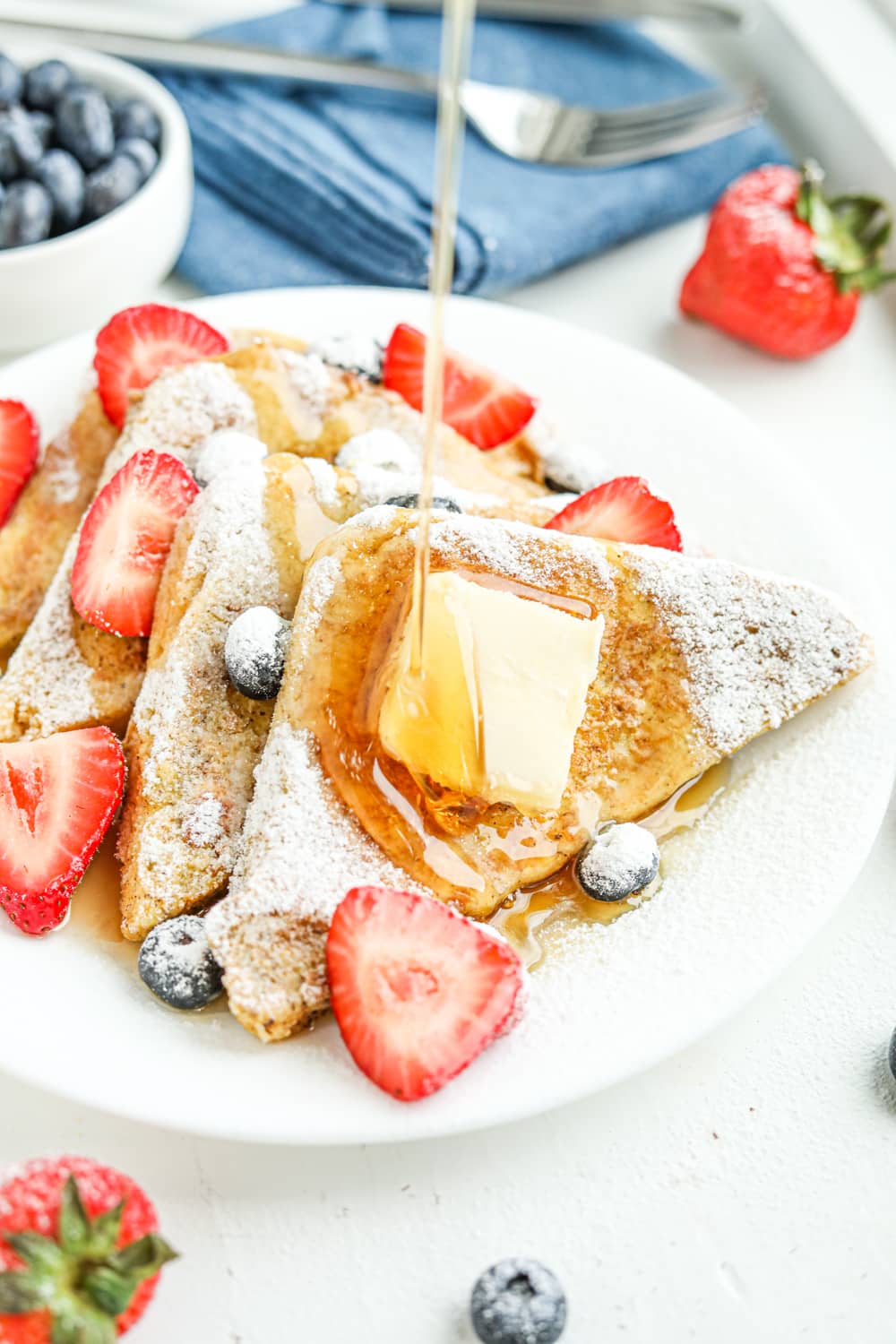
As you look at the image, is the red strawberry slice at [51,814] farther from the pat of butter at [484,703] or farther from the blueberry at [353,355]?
the blueberry at [353,355]

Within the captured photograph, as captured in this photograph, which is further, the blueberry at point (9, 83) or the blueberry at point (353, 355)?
the blueberry at point (9, 83)

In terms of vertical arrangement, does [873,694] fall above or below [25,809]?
above

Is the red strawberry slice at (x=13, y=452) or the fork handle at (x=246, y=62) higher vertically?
the fork handle at (x=246, y=62)

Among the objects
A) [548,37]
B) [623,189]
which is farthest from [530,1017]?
[548,37]

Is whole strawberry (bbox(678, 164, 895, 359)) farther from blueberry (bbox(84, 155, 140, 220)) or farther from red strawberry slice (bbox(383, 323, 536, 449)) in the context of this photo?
blueberry (bbox(84, 155, 140, 220))

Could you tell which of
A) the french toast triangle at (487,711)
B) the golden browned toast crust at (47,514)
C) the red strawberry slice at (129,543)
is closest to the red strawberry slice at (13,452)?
the golden browned toast crust at (47,514)

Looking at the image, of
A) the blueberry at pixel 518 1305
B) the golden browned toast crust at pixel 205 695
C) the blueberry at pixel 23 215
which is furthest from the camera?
the blueberry at pixel 23 215

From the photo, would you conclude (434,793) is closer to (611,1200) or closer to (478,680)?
(478,680)
